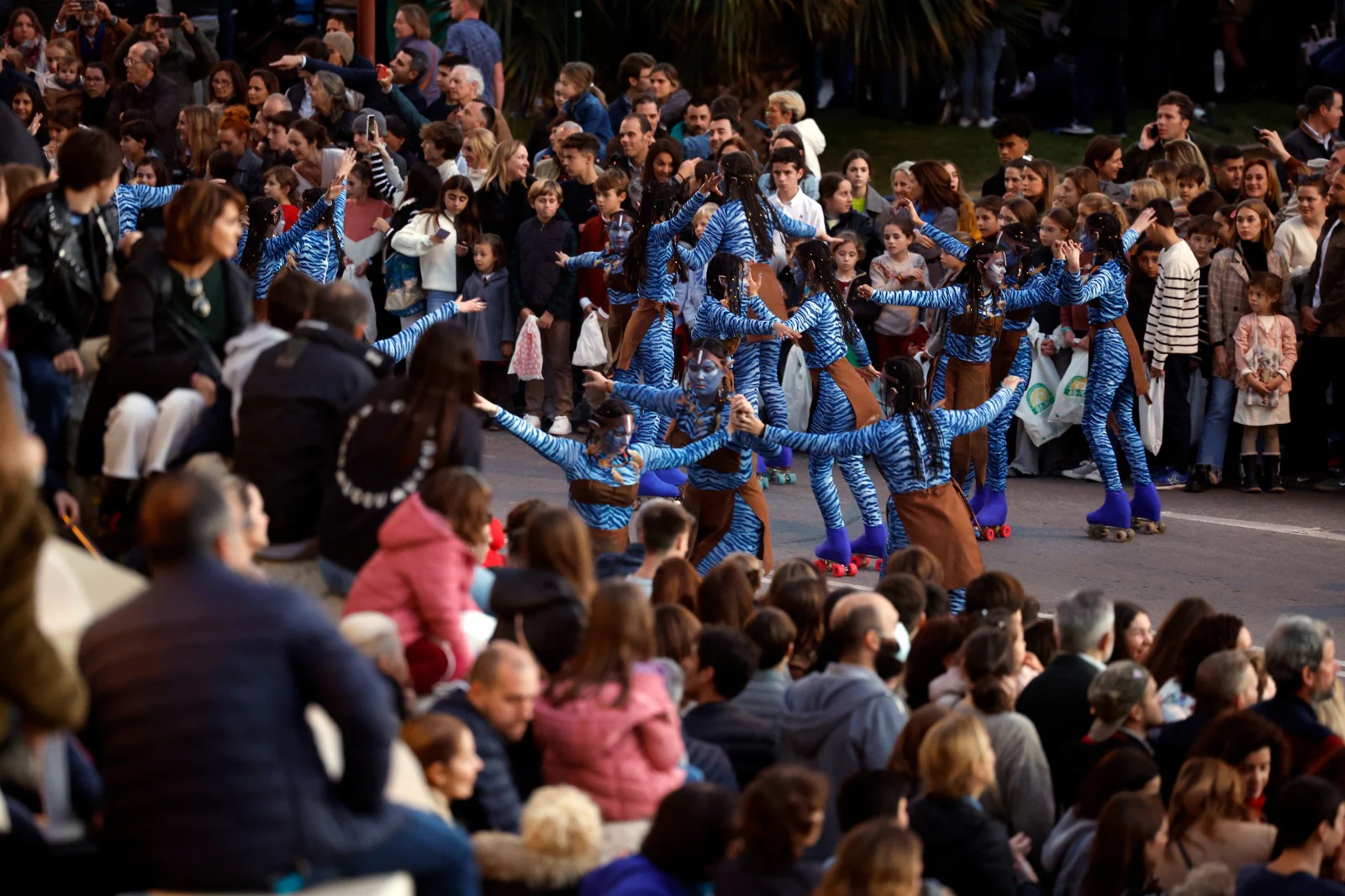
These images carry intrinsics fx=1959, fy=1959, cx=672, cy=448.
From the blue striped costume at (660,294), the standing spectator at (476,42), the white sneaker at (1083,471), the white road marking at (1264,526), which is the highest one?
the standing spectator at (476,42)

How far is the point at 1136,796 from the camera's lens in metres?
5.48

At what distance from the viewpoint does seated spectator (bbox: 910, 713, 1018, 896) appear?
208 inches

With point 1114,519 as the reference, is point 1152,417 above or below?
above

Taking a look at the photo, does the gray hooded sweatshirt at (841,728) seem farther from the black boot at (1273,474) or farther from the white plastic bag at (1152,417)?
the black boot at (1273,474)

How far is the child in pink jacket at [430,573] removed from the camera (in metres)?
5.59

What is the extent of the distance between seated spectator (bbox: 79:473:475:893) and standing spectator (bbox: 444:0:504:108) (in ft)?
39.6

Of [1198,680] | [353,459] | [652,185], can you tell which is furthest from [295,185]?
[1198,680]

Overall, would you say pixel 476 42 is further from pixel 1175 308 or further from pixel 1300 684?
pixel 1300 684

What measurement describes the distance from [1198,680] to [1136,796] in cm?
82

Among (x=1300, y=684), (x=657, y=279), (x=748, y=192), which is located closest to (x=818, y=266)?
(x=748, y=192)

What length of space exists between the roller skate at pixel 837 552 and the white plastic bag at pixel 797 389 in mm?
2446

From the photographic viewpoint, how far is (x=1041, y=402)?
1242 centimetres

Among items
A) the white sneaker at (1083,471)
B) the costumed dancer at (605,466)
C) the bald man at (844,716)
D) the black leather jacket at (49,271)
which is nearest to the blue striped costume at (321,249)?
the costumed dancer at (605,466)

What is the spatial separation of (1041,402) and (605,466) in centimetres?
435
